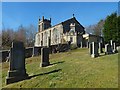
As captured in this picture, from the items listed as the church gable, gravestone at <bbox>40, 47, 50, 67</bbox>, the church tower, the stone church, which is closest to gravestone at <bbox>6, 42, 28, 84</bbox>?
gravestone at <bbox>40, 47, 50, 67</bbox>

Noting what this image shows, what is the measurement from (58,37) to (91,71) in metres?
55.4

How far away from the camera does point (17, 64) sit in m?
16.0

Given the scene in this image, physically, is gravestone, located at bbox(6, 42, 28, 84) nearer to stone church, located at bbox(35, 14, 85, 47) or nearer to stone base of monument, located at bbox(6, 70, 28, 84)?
stone base of monument, located at bbox(6, 70, 28, 84)

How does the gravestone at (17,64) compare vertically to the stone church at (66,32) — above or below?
below

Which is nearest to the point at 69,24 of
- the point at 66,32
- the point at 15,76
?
the point at 66,32

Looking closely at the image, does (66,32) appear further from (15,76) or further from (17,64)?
(15,76)

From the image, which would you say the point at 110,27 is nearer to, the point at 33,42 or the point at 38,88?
the point at 38,88

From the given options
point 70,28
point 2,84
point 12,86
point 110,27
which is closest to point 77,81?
point 12,86

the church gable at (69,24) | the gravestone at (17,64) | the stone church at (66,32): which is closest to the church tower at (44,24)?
the stone church at (66,32)

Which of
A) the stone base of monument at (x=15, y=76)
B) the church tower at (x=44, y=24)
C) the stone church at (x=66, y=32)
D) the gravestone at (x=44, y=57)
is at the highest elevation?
the church tower at (x=44, y=24)

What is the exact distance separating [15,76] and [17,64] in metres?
0.89

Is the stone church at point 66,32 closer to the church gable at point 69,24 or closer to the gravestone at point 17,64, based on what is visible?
the church gable at point 69,24

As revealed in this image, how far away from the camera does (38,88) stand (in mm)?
12805

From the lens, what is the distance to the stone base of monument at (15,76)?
15.3 m
